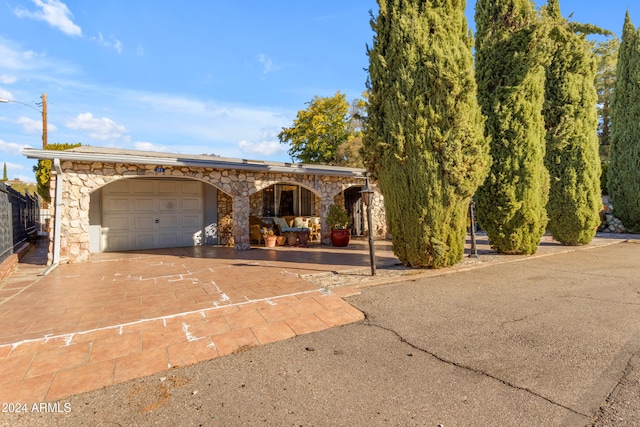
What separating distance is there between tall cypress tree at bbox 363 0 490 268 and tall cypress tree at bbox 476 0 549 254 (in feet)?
6.41

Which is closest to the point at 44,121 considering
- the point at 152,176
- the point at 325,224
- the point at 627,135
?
the point at 152,176

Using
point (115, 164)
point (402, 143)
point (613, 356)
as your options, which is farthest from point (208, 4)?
point (613, 356)

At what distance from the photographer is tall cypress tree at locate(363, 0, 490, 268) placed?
604cm

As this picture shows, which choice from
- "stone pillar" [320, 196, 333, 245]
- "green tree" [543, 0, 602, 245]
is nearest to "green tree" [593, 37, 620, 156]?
"green tree" [543, 0, 602, 245]

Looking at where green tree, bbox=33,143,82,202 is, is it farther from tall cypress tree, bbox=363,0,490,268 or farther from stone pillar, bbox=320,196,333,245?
tall cypress tree, bbox=363,0,490,268

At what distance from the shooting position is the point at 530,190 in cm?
800

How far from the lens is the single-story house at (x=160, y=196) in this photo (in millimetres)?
7500

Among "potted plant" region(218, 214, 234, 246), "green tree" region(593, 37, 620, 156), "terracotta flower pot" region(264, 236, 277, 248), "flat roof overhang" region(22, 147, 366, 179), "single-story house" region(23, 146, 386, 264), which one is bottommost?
"terracotta flower pot" region(264, 236, 277, 248)

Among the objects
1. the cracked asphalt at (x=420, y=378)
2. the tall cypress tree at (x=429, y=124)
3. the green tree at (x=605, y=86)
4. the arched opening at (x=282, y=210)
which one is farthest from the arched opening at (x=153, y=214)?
the green tree at (x=605, y=86)

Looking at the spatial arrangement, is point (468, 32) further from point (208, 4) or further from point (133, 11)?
point (133, 11)

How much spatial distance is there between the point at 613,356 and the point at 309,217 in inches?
426

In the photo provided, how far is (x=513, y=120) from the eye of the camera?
7.93 m

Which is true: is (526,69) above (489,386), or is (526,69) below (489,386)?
above

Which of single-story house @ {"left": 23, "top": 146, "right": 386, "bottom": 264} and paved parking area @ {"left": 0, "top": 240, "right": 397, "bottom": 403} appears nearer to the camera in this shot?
paved parking area @ {"left": 0, "top": 240, "right": 397, "bottom": 403}
